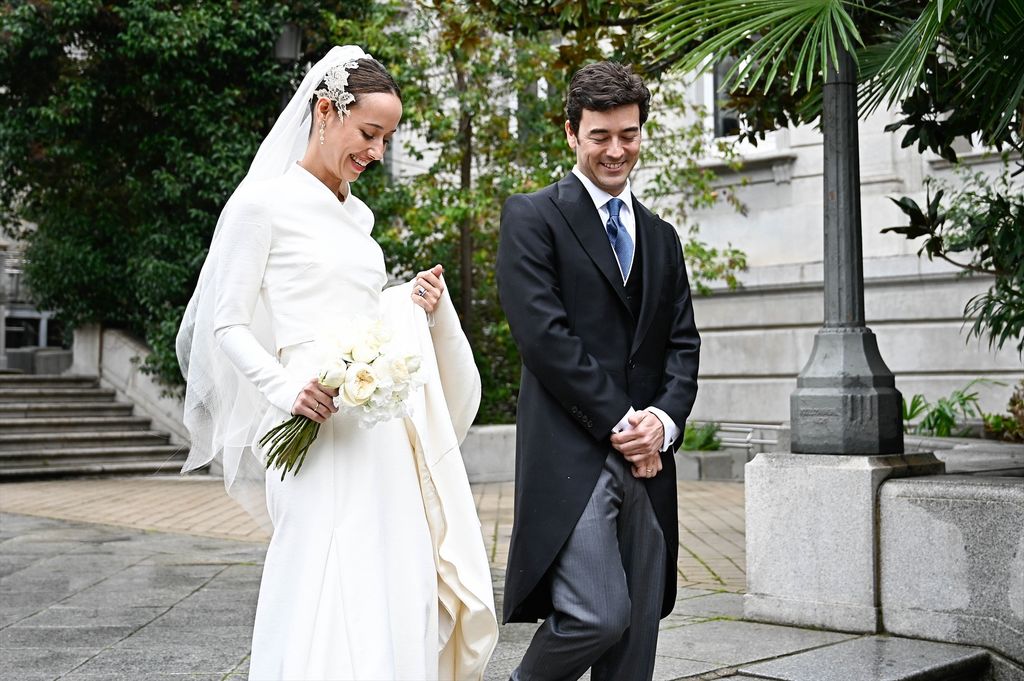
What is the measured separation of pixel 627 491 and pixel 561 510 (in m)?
0.21

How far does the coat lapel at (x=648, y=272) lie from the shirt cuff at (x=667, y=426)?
184 mm

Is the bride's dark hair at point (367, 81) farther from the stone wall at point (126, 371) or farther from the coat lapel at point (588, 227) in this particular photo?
the stone wall at point (126, 371)

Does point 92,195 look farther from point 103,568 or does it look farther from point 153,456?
point 103,568

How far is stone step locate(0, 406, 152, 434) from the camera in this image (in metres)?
16.0

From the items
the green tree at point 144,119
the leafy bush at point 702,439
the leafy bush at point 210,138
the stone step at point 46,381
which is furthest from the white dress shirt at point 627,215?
the stone step at point 46,381

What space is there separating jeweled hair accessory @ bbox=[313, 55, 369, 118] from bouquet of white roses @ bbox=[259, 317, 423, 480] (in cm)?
63

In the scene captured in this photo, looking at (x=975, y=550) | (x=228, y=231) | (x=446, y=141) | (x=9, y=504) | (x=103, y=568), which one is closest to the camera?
(x=228, y=231)

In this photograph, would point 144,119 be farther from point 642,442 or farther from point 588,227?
point 642,442

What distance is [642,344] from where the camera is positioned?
357cm

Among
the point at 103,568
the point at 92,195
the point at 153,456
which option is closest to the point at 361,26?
the point at 92,195

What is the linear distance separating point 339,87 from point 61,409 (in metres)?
14.4

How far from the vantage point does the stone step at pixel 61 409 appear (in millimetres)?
16422

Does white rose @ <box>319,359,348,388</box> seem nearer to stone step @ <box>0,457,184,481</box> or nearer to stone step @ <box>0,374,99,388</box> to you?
stone step @ <box>0,457,184,481</box>

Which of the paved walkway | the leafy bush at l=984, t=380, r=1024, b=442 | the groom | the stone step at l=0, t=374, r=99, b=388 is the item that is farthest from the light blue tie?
the stone step at l=0, t=374, r=99, b=388
